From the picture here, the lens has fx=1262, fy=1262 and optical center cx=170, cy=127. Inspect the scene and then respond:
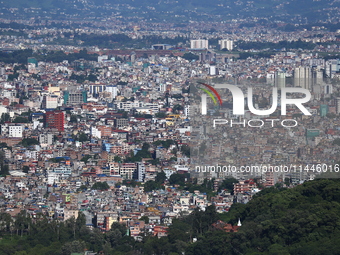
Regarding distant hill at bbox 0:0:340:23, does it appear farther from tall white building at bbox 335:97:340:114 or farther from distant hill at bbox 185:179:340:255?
distant hill at bbox 185:179:340:255

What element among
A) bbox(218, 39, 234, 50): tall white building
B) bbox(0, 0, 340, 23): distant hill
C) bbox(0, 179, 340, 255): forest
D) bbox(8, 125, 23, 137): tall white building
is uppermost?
bbox(0, 0, 340, 23): distant hill

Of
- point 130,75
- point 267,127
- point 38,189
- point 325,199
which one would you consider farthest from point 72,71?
point 267,127

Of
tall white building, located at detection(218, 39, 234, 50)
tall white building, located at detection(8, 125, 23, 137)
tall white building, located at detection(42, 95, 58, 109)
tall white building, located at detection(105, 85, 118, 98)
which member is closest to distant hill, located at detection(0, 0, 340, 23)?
tall white building, located at detection(218, 39, 234, 50)

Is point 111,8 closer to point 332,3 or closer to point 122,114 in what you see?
point 332,3

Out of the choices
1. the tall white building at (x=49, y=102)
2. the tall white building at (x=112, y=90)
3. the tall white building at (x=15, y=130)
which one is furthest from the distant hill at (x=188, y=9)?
the tall white building at (x=15, y=130)

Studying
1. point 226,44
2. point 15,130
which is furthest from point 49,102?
point 226,44

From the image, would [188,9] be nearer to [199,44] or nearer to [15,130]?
[199,44]
